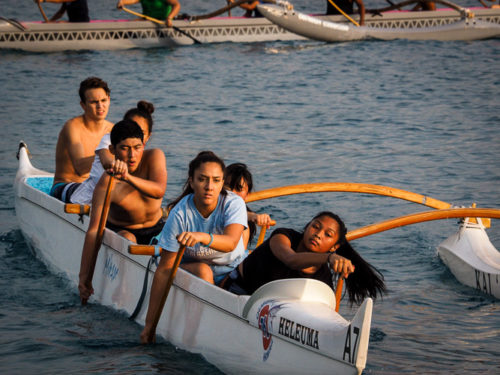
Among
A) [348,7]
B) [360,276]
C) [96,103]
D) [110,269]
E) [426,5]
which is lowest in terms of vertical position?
[110,269]

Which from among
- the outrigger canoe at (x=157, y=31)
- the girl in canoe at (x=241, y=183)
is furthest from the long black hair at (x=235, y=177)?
the outrigger canoe at (x=157, y=31)

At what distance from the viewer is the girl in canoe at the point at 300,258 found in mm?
4289

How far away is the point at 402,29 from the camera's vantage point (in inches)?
752

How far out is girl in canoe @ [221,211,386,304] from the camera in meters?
4.29

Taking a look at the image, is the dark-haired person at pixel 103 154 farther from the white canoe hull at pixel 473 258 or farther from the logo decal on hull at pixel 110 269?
the white canoe hull at pixel 473 258

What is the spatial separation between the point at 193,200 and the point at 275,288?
0.76m

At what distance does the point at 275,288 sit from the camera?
4176 millimetres

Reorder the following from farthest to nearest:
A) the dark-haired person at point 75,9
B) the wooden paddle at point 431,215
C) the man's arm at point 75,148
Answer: the dark-haired person at point 75,9 → the man's arm at point 75,148 → the wooden paddle at point 431,215

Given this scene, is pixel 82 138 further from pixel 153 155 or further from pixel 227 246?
pixel 227 246

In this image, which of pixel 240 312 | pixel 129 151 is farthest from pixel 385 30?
pixel 240 312

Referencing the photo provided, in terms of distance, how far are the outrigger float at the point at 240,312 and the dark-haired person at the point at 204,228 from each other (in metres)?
0.14

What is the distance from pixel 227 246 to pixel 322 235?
0.52 meters

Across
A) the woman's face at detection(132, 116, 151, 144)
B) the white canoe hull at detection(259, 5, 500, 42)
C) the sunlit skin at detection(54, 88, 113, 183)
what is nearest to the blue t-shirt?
the woman's face at detection(132, 116, 151, 144)

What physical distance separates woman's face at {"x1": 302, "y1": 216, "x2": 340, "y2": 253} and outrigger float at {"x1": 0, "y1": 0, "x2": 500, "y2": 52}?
1332cm
